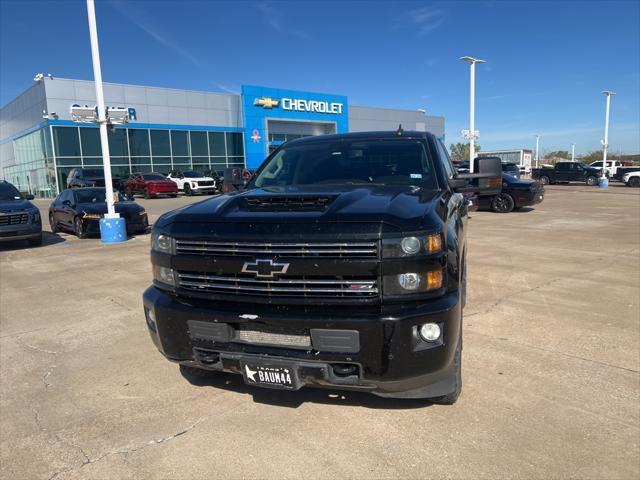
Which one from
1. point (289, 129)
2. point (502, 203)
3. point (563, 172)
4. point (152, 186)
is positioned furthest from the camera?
point (289, 129)

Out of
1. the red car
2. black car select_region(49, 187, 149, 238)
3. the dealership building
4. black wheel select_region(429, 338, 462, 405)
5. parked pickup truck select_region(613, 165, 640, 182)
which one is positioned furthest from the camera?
parked pickup truck select_region(613, 165, 640, 182)

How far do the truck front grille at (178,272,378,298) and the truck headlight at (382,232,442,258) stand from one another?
0.60ft

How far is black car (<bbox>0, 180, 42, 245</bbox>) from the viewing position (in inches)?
405

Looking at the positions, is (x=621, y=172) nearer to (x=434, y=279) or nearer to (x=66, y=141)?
(x=434, y=279)

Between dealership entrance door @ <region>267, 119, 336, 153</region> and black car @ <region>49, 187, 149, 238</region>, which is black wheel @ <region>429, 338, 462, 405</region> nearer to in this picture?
black car @ <region>49, 187, 149, 238</region>

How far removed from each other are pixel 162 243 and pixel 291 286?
99cm

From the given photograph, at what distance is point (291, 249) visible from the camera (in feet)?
8.49

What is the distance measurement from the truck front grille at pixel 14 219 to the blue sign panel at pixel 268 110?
30.2 m

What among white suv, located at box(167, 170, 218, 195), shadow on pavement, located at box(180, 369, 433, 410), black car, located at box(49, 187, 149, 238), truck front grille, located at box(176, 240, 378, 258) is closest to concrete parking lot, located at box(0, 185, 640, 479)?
shadow on pavement, located at box(180, 369, 433, 410)

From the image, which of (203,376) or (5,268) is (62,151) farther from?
(203,376)

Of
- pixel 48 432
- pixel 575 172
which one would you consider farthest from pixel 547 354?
pixel 575 172

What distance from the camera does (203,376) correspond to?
3.64 metres

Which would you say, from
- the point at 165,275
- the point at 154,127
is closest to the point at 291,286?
the point at 165,275

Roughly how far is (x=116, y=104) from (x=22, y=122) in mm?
9512
